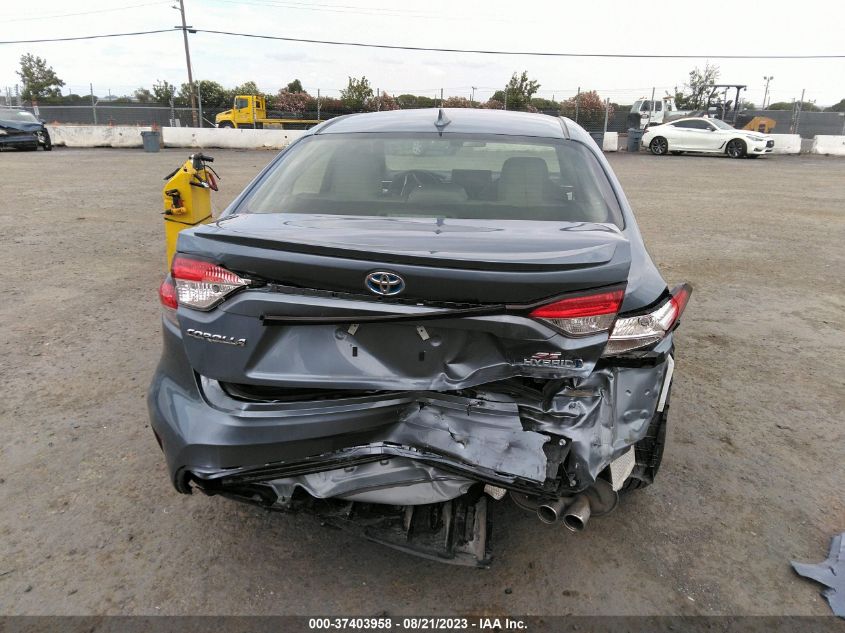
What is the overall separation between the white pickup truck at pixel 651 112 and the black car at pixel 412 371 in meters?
32.4

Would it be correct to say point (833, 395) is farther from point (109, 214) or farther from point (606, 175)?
point (109, 214)

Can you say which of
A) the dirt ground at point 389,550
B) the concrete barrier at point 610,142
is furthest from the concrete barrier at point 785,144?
the dirt ground at point 389,550

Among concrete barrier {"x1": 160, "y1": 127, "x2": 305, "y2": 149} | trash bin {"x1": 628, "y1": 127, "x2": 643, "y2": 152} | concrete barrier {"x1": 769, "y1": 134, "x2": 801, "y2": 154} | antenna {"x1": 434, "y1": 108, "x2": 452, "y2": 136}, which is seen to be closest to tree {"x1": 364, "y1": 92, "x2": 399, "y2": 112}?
concrete barrier {"x1": 160, "y1": 127, "x2": 305, "y2": 149}

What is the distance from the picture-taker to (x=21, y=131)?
22.4m

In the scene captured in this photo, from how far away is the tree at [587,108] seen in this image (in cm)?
3503

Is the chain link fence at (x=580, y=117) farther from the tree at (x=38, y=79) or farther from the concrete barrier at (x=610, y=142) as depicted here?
the tree at (x=38, y=79)

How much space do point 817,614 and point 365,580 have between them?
1.62 m

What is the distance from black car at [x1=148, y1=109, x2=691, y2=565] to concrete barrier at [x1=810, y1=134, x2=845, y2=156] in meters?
30.1

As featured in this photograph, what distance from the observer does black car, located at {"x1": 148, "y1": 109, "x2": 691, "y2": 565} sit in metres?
1.98

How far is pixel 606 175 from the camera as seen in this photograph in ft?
9.93

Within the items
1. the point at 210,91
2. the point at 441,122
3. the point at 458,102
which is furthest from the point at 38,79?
the point at 441,122

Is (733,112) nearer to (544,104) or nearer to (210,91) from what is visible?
Answer: (544,104)

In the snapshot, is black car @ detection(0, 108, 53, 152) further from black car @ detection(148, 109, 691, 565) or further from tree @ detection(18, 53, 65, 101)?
tree @ detection(18, 53, 65, 101)

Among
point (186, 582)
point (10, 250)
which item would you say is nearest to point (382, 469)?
point (186, 582)
